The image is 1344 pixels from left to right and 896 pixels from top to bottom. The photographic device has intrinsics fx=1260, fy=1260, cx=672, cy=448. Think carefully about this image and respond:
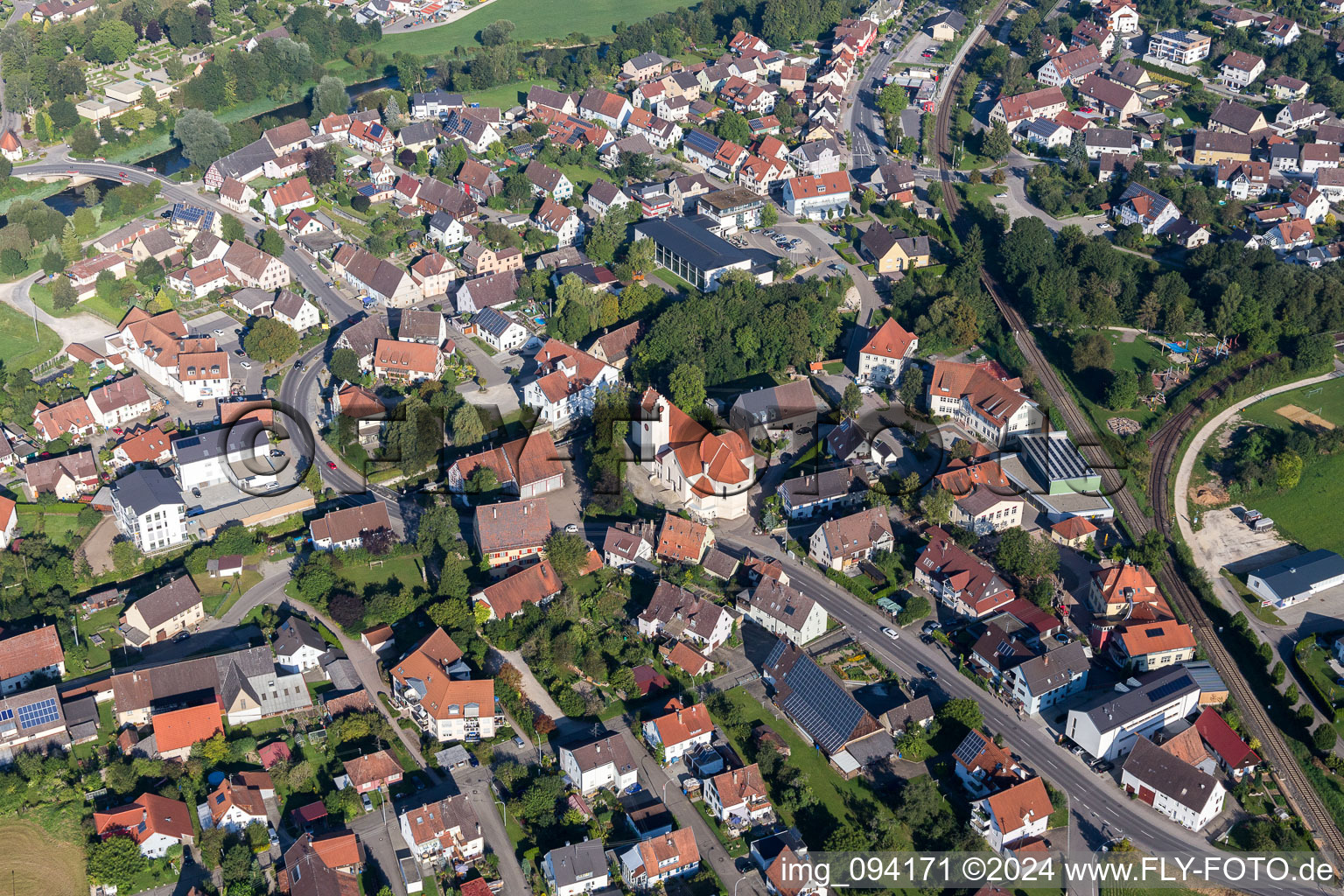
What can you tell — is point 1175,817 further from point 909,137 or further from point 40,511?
point 909,137

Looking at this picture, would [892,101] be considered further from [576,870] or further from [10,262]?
[576,870]

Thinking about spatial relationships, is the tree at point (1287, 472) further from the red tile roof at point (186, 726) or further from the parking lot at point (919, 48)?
the parking lot at point (919, 48)

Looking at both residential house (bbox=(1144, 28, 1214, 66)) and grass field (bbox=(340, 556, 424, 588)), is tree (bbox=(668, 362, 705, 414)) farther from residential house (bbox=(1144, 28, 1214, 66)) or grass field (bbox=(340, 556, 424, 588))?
residential house (bbox=(1144, 28, 1214, 66))

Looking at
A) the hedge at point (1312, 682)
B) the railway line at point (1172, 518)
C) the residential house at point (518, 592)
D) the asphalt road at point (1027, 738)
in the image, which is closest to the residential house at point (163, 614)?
the residential house at point (518, 592)

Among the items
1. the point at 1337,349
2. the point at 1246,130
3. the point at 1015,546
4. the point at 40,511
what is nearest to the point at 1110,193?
the point at 1246,130

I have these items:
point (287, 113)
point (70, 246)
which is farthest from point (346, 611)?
point (287, 113)

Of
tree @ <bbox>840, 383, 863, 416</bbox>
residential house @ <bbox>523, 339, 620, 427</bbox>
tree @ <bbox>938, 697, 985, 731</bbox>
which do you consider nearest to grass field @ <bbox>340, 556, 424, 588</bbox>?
residential house @ <bbox>523, 339, 620, 427</bbox>
